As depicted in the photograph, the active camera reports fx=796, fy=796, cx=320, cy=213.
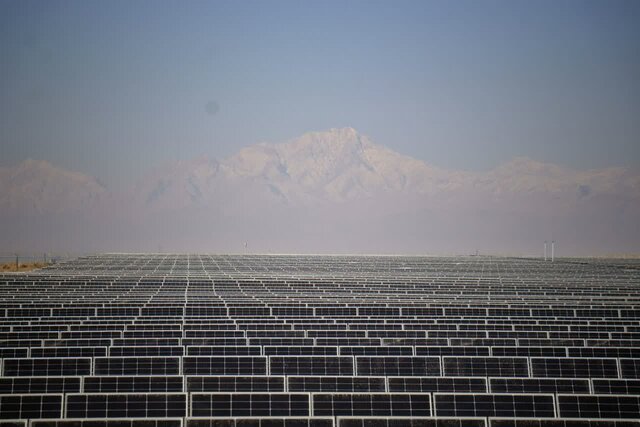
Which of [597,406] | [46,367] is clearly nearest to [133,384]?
[46,367]

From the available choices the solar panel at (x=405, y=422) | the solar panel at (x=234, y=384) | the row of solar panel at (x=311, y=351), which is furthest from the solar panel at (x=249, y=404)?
the row of solar panel at (x=311, y=351)

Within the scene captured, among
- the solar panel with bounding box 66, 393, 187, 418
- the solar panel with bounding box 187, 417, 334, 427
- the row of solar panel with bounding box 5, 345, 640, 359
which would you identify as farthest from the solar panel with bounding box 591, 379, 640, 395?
the solar panel with bounding box 66, 393, 187, 418

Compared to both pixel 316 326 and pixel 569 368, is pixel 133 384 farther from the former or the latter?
pixel 569 368

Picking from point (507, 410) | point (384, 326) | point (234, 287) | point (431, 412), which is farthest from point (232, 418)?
point (234, 287)

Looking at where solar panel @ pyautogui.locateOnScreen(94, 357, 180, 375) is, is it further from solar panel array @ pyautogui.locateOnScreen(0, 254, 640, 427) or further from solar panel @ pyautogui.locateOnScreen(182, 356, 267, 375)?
solar panel @ pyautogui.locateOnScreen(182, 356, 267, 375)

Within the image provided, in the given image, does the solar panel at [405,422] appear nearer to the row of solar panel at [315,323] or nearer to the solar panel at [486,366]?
the solar panel at [486,366]

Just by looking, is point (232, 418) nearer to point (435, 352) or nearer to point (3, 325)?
point (435, 352)
